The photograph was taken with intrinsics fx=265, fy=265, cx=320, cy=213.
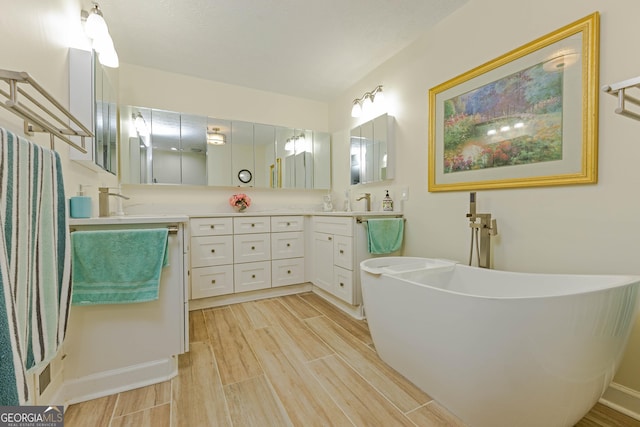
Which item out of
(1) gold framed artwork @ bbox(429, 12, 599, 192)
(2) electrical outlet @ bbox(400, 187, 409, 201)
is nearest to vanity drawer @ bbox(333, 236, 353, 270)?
(2) electrical outlet @ bbox(400, 187, 409, 201)

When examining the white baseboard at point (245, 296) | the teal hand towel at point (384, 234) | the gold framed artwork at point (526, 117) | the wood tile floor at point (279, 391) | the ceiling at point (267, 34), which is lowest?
the wood tile floor at point (279, 391)

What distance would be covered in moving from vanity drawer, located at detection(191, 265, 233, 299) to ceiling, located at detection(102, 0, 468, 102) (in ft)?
6.69

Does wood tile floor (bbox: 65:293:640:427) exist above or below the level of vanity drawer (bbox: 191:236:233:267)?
below

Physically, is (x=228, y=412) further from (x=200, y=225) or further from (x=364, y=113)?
(x=364, y=113)

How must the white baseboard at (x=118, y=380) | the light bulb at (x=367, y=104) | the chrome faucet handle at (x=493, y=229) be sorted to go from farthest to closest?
the light bulb at (x=367, y=104) → the chrome faucet handle at (x=493, y=229) → the white baseboard at (x=118, y=380)

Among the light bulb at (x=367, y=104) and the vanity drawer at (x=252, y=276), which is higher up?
the light bulb at (x=367, y=104)

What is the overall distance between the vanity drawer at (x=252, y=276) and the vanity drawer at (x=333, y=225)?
0.67 m

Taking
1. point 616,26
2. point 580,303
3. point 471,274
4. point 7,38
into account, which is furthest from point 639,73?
point 7,38

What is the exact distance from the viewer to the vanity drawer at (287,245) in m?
2.87

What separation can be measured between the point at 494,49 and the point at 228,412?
2594 millimetres

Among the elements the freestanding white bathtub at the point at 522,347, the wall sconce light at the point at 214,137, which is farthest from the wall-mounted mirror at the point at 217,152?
the freestanding white bathtub at the point at 522,347

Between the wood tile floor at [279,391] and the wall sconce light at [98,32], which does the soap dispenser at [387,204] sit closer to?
the wood tile floor at [279,391]

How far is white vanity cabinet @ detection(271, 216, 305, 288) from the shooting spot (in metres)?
2.86

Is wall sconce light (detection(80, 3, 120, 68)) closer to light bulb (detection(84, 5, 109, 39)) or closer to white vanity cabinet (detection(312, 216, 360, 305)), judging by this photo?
light bulb (detection(84, 5, 109, 39))
